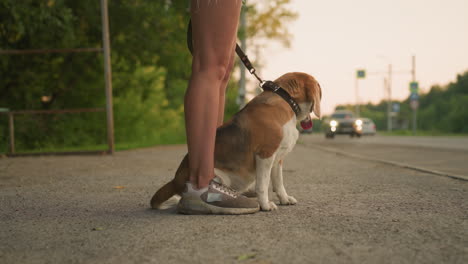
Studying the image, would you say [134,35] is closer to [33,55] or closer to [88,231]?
[33,55]

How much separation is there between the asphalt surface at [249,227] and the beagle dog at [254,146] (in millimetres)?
226

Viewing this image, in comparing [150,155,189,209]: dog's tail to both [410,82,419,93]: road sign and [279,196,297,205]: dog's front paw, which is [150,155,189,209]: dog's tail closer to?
[279,196,297,205]: dog's front paw

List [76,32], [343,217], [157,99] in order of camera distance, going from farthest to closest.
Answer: [157,99]
[76,32]
[343,217]

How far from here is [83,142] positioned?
1298 centimetres

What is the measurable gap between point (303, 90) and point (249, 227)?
1213mm

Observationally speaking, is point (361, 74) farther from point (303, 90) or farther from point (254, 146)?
point (254, 146)

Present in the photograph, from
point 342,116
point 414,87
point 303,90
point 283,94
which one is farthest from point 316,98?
point 414,87

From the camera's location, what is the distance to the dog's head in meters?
3.35

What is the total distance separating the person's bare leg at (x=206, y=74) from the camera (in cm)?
300

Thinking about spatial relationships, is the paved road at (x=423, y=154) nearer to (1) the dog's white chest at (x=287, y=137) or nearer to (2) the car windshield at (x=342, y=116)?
(1) the dog's white chest at (x=287, y=137)

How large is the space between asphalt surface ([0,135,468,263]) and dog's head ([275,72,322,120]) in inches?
28.5

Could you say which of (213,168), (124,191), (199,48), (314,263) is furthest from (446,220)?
(124,191)

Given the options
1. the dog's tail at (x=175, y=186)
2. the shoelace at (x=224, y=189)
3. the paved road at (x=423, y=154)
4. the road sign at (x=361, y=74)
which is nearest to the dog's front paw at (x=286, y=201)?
the shoelace at (x=224, y=189)

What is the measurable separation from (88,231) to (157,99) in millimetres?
14707
